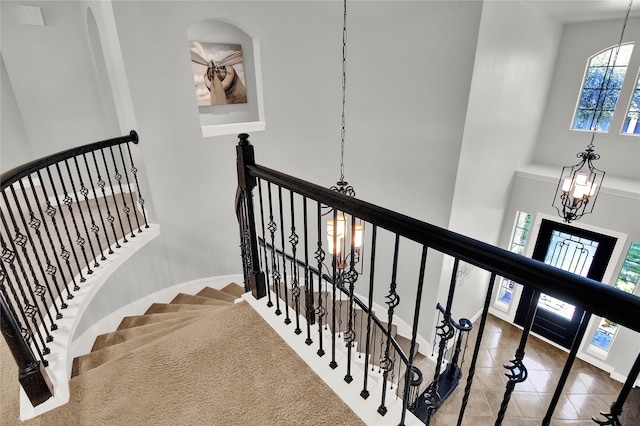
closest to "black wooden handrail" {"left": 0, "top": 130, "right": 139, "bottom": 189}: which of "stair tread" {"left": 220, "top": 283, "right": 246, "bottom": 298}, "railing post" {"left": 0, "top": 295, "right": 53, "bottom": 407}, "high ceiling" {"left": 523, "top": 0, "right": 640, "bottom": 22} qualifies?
"railing post" {"left": 0, "top": 295, "right": 53, "bottom": 407}

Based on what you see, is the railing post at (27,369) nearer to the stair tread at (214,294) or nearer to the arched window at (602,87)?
the stair tread at (214,294)

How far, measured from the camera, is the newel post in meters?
1.92

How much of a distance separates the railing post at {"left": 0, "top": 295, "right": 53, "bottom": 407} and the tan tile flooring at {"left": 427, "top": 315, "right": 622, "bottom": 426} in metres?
4.21

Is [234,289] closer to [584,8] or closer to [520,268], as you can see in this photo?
[520,268]

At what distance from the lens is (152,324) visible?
3312mm

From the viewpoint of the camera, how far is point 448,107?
420 centimetres

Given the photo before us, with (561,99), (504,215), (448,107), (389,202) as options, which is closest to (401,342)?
(389,202)

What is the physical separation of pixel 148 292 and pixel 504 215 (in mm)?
5867

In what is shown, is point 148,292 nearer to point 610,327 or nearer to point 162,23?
point 162,23

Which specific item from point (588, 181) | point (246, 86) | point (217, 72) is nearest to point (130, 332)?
point (217, 72)

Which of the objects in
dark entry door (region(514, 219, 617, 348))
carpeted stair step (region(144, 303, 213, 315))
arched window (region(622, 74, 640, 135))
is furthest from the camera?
dark entry door (region(514, 219, 617, 348))

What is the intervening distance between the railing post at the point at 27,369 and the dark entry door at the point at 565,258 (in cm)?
606

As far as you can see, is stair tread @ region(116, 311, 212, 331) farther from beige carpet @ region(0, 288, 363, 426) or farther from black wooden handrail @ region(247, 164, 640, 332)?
black wooden handrail @ region(247, 164, 640, 332)

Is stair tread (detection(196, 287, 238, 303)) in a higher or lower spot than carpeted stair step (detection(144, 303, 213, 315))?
lower
